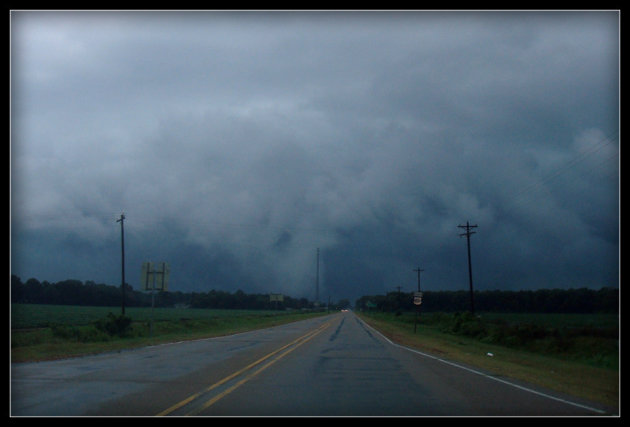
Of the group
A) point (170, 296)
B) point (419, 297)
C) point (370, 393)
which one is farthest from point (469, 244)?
point (170, 296)

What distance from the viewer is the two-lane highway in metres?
10.9

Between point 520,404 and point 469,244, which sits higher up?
point 469,244

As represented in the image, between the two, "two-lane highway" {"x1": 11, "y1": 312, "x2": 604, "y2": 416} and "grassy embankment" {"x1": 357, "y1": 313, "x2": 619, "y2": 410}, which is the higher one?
"two-lane highway" {"x1": 11, "y1": 312, "x2": 604, "y2": 416}

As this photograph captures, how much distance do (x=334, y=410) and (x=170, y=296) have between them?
17174 centimetres

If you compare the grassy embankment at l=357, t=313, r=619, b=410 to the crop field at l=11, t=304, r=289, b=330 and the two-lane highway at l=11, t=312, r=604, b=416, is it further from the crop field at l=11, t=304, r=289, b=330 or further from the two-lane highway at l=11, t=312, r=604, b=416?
the crop field at l=11, t=304, r=289, b=330

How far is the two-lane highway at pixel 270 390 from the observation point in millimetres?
10922

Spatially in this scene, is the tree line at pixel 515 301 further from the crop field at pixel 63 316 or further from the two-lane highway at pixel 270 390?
the two-lane highway at pixel 270 390

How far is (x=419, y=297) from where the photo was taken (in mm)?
46250

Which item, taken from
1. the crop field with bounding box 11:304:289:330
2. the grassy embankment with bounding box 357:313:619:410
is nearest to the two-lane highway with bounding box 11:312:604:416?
the grassy embankment with bounding box 357:313:619:410

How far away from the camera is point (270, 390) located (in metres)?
13.3

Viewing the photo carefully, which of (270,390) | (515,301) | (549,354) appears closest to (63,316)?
(549,354)

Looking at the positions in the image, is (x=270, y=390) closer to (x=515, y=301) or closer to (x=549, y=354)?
(x=549, y=354)

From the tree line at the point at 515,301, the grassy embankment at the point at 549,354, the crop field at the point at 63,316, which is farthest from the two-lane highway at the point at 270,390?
the tree line at the point at 515,301
